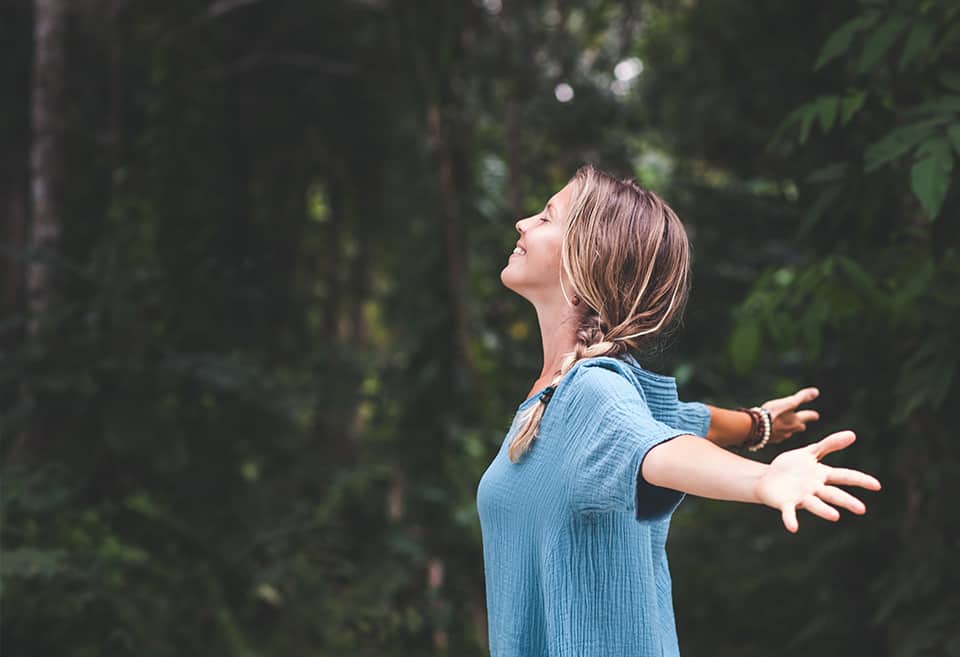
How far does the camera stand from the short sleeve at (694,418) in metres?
1.70

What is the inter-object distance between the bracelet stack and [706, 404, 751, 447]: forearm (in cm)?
2

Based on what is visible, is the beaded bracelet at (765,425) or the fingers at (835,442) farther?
the beaded bracelet at (765,425)

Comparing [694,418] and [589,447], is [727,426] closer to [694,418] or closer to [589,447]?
[694,418]

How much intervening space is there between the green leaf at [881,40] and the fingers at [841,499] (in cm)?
156

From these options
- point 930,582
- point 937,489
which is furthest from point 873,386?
point 930,582

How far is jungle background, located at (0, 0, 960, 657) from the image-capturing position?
9.80ft

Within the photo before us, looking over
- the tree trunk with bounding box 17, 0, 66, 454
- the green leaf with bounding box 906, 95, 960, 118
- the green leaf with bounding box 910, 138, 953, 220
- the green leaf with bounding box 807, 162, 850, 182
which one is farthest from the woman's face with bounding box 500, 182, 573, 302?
the tree trunk with bounding box 17, 0, 66, 454

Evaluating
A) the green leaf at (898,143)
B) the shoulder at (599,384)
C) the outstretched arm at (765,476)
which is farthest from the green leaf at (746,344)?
the outstretched arm at (765,476)

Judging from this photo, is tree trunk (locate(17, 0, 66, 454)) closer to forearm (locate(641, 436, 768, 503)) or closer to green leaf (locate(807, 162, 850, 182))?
green leaf (locate(807, 162, 850, 182))

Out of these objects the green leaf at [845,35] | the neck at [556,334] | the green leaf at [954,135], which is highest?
the green leaf at [845,35]

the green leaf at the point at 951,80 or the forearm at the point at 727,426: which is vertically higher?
the green leaf at the point at 951,80

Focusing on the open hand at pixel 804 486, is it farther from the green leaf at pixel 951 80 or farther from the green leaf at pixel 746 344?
the green leaf at pixel 746 344

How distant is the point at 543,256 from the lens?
1604 millimetres

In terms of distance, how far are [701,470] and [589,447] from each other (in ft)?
0.66
